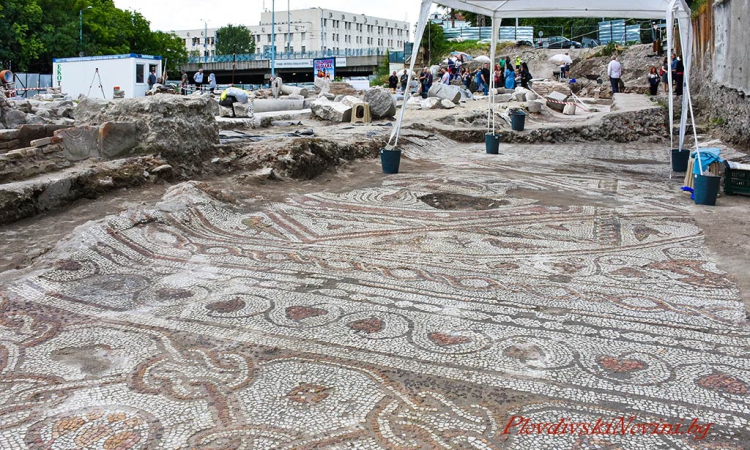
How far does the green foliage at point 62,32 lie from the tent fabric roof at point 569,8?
31920mm

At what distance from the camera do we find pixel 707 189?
719 cm

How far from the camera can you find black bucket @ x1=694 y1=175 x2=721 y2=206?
7.14 meters

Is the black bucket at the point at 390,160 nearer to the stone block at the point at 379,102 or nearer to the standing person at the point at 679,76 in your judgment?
the stone block at the point at 379,102

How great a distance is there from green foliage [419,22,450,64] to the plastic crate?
3348cm

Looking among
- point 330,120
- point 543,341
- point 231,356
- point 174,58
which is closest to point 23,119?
point 330,120

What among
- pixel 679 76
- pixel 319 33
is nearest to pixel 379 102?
pixel 679 76

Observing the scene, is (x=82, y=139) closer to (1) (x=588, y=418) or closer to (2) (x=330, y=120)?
(1) (x=588, y=418)

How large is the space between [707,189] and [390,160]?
416 cm

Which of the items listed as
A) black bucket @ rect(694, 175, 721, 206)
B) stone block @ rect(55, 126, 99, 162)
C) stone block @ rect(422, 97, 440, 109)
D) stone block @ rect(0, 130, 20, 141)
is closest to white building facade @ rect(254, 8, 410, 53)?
stone block @ rect(422, 97, 440, 109)

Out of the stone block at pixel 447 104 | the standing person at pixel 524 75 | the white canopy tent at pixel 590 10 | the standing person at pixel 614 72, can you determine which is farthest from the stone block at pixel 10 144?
the standing person at pixel 524 75

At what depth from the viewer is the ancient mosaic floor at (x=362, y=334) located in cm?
258

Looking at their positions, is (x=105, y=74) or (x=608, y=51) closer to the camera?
(x=105, y=74)

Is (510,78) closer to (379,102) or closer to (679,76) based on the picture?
(679,76)

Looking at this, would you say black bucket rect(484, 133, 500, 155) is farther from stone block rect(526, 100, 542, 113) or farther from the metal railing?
the metal railing
